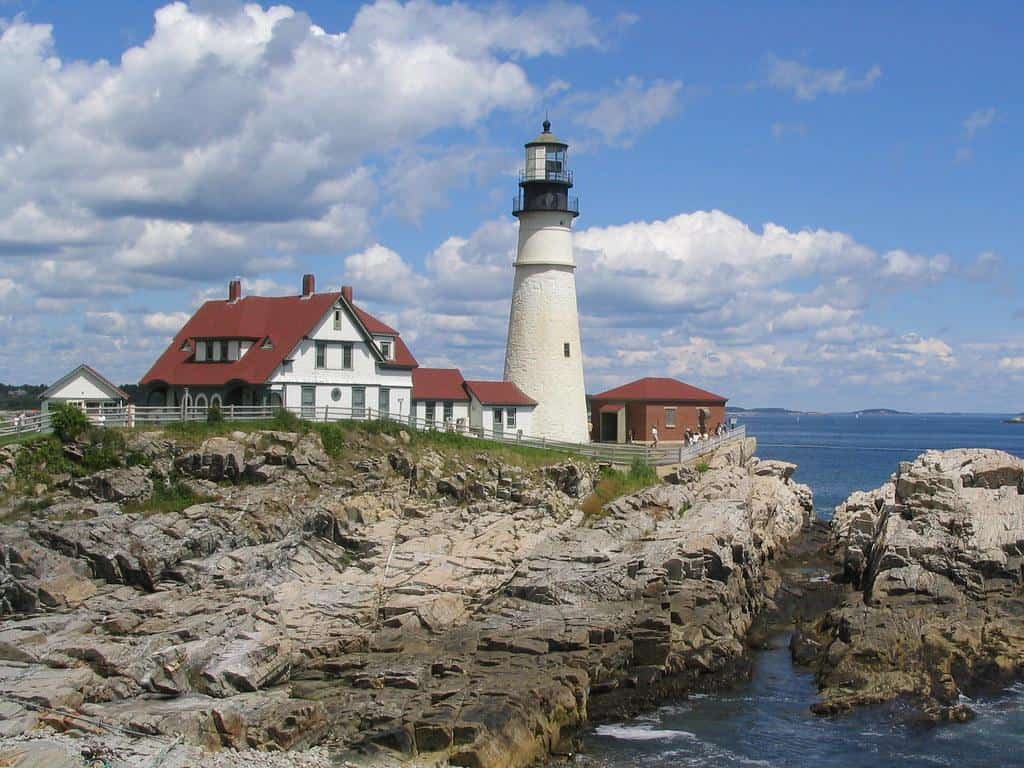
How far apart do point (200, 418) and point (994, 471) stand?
26275 mm

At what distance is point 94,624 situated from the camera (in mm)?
22609

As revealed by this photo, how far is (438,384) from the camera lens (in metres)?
43.6

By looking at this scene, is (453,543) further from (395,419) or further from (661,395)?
(661,395)

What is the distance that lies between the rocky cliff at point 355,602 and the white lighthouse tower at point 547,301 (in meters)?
6.89

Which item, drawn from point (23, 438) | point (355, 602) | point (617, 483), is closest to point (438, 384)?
point (617, 483)

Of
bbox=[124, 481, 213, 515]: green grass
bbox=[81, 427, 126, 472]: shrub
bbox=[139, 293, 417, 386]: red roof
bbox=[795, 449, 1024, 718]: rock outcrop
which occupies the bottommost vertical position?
bbox=[795, 449, 1024, 718]: rock outcrop

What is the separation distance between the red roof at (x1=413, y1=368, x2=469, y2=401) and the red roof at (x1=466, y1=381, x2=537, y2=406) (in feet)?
1.53

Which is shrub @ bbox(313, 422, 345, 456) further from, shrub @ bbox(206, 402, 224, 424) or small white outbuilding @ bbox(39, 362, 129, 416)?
small white outbuilding @ bbox(39, 362, 129, 416)

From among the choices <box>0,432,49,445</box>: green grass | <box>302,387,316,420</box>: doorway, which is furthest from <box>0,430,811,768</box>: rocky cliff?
<box>302,387,316,420</box>: doorway

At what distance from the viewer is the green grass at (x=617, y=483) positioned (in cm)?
3656

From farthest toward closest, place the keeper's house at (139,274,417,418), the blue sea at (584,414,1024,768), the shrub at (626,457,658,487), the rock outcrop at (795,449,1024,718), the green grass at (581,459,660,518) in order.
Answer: the shrub at (626,457,658,487) < the keeper's house at (139,274,417,418) < the green grass at (581,459,660,518) < the rock outcrop at (795,449,1024,718) < the blue sea at (584,414,1024,768)

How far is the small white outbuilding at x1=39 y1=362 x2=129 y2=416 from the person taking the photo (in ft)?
116

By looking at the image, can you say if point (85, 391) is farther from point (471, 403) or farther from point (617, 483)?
point (617, 483)

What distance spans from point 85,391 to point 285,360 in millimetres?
6487
